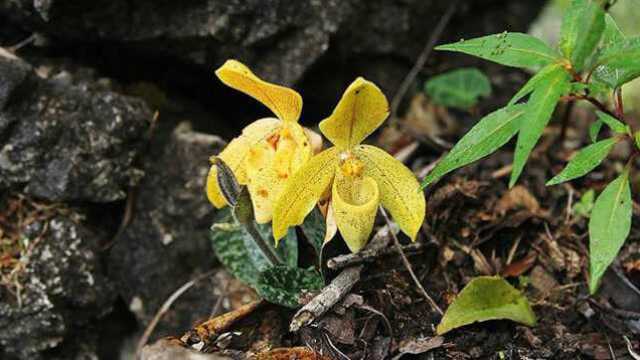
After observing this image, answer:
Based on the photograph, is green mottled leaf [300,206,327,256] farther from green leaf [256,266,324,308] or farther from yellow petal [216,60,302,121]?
yellow petal [216,60,302,121]

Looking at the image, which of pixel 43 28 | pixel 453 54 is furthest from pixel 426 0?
pixel 43 28

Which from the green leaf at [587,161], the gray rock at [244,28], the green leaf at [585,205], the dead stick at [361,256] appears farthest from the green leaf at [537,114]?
the gray rock at [244,28]

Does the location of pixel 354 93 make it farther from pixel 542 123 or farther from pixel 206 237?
pixel 206 237

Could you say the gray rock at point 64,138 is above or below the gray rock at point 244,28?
below

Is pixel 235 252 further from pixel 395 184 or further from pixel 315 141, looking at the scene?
pixel 395 184

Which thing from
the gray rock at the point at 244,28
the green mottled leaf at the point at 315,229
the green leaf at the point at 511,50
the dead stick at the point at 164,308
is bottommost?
the dead stick at the point at 164,308

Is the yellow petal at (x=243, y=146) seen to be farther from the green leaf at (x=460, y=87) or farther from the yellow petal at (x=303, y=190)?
the green leaf at (x=460, y=87)

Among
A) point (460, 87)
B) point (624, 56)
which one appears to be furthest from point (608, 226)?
point (460, 87)
